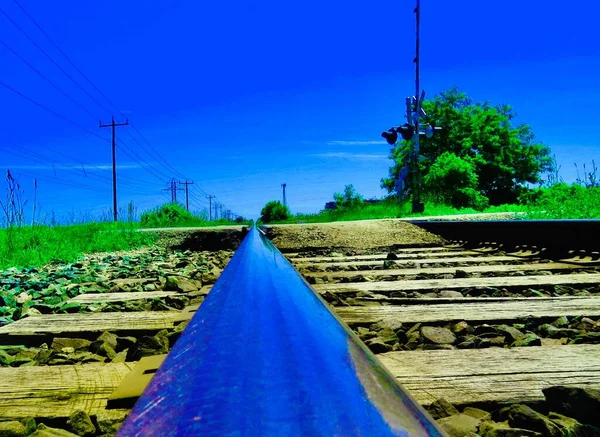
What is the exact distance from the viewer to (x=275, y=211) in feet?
201

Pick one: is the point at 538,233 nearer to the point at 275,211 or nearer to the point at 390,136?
the point at 390,136

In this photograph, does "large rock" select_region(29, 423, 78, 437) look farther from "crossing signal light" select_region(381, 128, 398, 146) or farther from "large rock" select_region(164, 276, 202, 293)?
"crossing signal light" select_region(381, 128, 398, 146)

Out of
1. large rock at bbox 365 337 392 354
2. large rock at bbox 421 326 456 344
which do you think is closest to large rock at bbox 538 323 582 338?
large rock at bbox 421 326 456 344

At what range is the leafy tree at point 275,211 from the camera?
2371 inches

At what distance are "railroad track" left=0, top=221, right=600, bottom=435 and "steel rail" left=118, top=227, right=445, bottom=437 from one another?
2 centimetres

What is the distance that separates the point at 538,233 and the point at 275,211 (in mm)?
56416

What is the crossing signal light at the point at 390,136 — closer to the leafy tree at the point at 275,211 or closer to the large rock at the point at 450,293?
the large rock at the point at 450,293

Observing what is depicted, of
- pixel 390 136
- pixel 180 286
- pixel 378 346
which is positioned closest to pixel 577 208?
pixel 390 136

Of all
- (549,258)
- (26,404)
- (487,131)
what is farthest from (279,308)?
(487,131)

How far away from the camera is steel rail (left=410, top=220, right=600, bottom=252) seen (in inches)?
169

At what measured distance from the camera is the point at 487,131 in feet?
135

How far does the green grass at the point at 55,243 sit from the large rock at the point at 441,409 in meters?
5.07

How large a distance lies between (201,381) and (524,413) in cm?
70

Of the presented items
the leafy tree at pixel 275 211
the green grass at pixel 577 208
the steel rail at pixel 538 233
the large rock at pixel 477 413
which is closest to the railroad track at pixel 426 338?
the large rock at pixel 477 413
